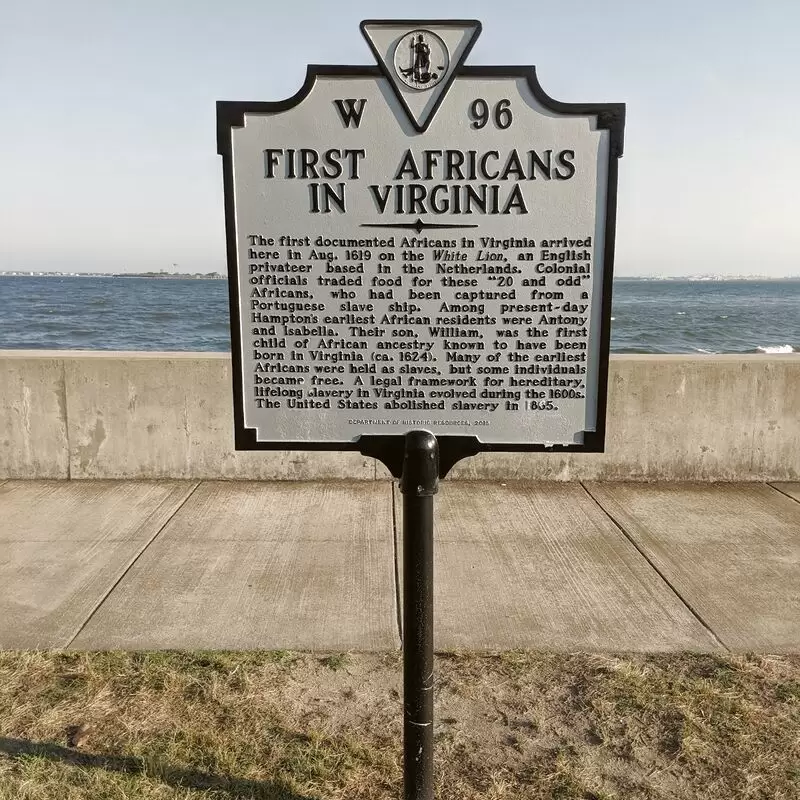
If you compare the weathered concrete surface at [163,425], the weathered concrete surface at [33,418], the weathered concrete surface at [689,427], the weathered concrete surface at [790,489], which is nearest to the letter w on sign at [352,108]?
the weathered concrete surface at [163,425]

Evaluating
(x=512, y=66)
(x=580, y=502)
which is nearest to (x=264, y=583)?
(x=580, y=502)

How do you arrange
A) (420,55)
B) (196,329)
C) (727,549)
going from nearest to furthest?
1. (420,55)
2. (727,549)
3. (196,329)

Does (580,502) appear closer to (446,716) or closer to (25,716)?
(446,716)

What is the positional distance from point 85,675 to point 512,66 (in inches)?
111

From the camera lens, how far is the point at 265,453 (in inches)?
222

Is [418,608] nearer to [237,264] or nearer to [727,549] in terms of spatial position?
[237,264]

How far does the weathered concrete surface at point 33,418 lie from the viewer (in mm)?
5551

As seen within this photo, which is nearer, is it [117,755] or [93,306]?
Result: [117,755]

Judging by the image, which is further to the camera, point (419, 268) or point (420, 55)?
point (419, 268)

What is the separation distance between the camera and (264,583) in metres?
4.00

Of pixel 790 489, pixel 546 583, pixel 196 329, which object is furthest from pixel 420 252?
pixel 196 329

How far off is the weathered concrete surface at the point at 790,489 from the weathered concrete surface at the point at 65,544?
4.46 metres

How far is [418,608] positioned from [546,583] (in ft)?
6.06

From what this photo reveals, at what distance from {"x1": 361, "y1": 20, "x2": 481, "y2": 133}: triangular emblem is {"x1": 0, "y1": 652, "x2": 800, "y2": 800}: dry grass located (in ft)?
7.09
